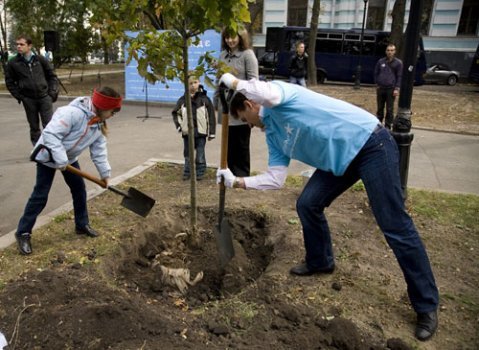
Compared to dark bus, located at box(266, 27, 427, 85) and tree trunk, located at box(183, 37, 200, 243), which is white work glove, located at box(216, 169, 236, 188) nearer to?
tree trunk, located at box(183, 37, 200, 243)

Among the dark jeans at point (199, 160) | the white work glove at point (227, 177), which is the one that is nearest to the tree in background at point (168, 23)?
the white work glove at point (227, 177)

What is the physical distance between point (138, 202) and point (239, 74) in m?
1.94

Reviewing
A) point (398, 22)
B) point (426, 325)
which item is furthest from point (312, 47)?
point (426, 325)

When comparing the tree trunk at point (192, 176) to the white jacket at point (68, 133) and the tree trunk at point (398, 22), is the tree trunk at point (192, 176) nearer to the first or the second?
the white jacket at point (68, 133)

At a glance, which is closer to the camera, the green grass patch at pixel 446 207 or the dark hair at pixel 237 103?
the dark hair at pixel 237 103

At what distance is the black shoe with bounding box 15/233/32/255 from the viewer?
12.0ft

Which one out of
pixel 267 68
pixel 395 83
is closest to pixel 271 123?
pixel 395 83

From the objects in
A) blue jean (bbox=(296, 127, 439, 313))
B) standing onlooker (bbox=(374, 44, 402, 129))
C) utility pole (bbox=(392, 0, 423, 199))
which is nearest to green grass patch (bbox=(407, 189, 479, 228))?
utility pole (bbox=(392, 0, 423, 199))

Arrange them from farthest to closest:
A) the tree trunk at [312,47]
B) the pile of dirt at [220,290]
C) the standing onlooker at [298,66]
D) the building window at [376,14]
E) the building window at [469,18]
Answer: the building window at [376,14] → the building window at [469,18] → the tree trunk at [312,47] → the standing onlooker at [298,66] → the pile of dirt at [220,290]

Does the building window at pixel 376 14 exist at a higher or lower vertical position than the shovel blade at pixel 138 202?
higher

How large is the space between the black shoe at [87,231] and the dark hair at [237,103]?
1.98 m

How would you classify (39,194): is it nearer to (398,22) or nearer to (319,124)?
(319,124)

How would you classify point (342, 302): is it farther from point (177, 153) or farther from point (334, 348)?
point (177, 153)

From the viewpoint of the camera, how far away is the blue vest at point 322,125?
8.63ft
